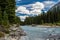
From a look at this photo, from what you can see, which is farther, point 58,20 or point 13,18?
point 58,20

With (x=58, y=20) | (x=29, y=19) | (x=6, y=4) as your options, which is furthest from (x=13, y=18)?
(x=29, y=19)

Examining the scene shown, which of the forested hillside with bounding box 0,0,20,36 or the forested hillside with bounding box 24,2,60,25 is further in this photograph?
the forested hillside with bounding box 24,2,60,25

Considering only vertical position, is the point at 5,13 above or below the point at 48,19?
above

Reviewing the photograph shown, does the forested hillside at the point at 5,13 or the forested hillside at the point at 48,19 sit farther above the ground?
the forested hillside at the point at 5,13

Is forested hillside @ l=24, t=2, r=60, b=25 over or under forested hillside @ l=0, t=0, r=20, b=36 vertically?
under

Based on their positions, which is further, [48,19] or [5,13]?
[48,19]

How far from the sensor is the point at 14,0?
58.7 meters

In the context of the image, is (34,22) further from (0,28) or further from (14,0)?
(0,28)

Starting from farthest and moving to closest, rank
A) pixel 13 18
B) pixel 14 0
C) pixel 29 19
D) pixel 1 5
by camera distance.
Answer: pixel 29 19
pixel 14 0
pixel 13 18
pixel 1 5

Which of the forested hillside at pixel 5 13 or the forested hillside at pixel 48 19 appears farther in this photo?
the forested hillside at pixel 48 19

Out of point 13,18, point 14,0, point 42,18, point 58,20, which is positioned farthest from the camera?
point 42,18

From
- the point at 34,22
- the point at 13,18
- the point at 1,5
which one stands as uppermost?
the point at 1,5

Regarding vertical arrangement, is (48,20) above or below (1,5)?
below

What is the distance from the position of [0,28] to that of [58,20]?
316 ft
